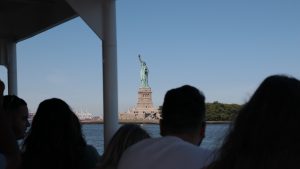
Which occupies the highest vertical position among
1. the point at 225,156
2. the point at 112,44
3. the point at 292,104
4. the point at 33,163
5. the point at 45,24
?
the point at 45,24

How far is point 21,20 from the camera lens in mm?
6922

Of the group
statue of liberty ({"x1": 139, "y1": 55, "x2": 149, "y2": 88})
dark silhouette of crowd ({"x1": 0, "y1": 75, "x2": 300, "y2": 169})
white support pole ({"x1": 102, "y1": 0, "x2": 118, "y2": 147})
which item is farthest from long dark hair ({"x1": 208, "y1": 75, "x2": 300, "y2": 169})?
statue of liberty ({"x1": 139, "y1": 55, "x2": 149, "y2": 88})

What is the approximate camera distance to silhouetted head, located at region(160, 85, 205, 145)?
189 cm

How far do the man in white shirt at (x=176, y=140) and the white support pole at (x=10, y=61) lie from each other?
6518 millimetres

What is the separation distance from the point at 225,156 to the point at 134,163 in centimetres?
80

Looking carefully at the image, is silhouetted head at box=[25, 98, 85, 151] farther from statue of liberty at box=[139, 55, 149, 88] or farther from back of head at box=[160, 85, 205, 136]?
statue of liberty at box=[139, 55, 149, 88]

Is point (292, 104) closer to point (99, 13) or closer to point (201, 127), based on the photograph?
point (201, 127)

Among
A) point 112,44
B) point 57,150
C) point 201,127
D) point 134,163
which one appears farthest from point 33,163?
point 112,44

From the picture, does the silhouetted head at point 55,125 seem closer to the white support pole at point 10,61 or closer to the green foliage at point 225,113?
the green foliage at point 225,113

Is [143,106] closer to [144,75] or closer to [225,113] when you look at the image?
[144,75]

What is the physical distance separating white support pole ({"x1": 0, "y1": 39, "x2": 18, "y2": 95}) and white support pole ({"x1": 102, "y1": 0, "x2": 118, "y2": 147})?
12.7 ft

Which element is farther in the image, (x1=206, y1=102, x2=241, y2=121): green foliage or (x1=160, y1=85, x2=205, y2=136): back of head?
(x1=160, y1=85, x2=205, y2=136): back of head

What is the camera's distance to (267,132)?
1.01 metres

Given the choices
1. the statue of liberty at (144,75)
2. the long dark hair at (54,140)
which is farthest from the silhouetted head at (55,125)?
the statue of liberty at (144,75)
